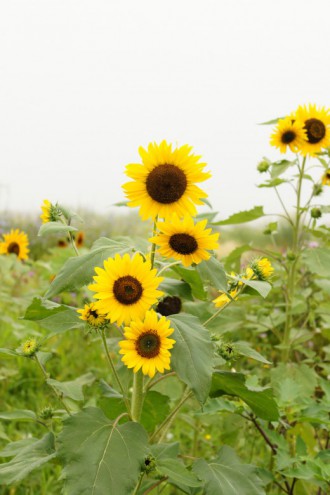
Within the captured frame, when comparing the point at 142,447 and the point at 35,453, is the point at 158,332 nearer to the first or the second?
the point at 142,447

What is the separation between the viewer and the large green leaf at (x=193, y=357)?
51.1 inches

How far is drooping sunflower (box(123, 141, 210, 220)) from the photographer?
148 cm

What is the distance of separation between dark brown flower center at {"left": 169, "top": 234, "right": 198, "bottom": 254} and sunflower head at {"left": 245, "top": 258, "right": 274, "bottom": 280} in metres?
0.24

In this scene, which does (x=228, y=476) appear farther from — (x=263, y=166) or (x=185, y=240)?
(x=263, y=166)

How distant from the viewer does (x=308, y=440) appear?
2248 millimetres

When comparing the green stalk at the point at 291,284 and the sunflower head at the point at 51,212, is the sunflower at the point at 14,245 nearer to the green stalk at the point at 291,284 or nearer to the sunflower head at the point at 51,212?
the green stalk at the point at 291,284

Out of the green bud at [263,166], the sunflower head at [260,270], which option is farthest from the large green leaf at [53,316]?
the green bud at [263,166]

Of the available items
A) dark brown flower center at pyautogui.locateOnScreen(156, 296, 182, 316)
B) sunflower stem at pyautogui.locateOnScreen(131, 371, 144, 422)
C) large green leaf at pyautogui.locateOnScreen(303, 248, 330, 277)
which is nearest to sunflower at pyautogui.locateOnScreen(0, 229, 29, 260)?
dark brown flower center at pyautogui.locateOnScreen(156, 296, 182, 316)

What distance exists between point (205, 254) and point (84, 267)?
1.01ft

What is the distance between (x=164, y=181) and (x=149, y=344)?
413 mm

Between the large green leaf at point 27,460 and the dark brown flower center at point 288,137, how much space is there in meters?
1.73

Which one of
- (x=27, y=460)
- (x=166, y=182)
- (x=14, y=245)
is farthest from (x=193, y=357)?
(x=14, y=245)

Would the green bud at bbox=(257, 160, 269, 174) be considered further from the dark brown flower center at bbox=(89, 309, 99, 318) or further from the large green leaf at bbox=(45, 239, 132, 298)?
the dark brown flower center at bbox=(89, 309, 99, 318)

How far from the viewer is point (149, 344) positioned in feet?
4.58
